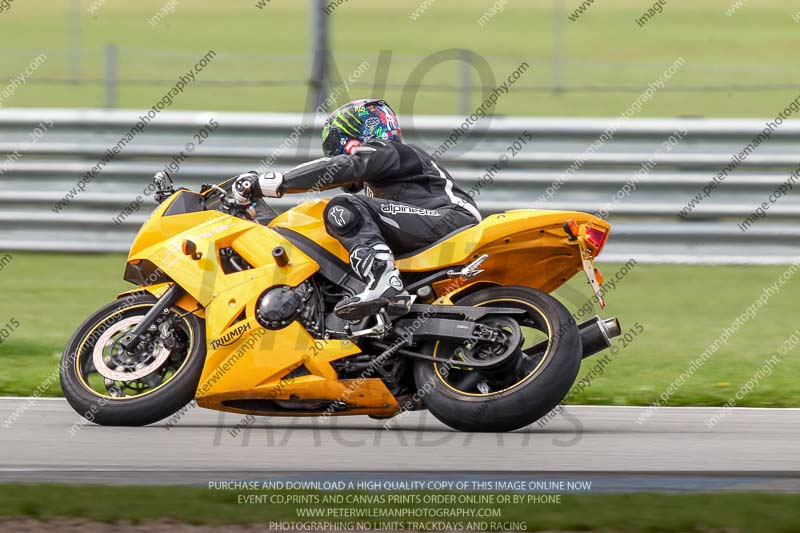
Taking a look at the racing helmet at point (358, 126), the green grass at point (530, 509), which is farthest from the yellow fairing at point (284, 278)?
the green grass at point (530, 509)

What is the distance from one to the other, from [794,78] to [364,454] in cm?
2064

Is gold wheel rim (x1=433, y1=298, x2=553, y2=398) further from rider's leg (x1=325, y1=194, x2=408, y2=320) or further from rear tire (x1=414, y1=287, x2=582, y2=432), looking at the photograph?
rider's leg (x1=325, y1=194, x2=408, y2=320)

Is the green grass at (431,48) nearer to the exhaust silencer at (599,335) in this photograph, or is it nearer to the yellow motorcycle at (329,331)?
the yellow motorcycle at (329,331)

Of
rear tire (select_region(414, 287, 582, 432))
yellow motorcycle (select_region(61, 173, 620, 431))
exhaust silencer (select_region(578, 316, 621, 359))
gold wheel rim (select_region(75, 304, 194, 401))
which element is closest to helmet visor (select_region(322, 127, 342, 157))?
yellow motorcycle (select_region(61, 173, 620, 431))

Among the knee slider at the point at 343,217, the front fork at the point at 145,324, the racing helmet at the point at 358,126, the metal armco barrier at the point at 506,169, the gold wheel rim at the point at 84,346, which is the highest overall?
the racing helmet at the point at 358,126

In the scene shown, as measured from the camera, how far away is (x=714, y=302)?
504 inches

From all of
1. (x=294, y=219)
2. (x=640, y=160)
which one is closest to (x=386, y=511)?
(x=294, y=219)

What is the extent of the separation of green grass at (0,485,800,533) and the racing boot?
5.08ft

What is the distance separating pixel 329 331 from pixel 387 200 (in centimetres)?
78

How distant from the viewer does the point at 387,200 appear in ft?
24.7

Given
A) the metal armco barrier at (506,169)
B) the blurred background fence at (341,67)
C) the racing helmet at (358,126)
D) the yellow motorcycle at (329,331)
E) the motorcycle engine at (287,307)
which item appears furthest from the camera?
the blurred background fence at (341,67)

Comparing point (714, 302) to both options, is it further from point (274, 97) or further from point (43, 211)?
point (274, 97)

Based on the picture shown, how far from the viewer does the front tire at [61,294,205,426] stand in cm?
727

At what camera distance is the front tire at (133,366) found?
7.27 meters
